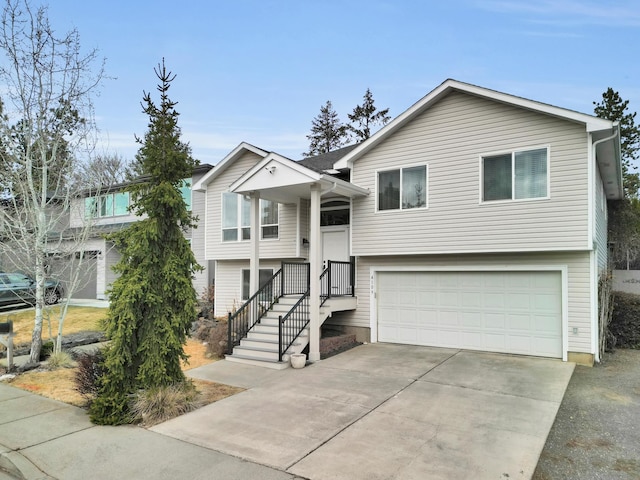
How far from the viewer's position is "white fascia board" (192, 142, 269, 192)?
13430 millimetres

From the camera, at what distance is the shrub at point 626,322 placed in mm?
10172

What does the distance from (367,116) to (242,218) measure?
21.0 metres

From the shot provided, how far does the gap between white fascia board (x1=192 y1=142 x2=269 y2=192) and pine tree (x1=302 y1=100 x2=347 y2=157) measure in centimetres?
1970

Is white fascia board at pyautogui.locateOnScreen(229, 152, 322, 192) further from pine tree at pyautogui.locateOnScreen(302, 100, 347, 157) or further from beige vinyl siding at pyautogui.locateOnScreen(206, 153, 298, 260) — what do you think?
pine tree at pyautogui.locateOnScreen(302, 100, 347, 157)

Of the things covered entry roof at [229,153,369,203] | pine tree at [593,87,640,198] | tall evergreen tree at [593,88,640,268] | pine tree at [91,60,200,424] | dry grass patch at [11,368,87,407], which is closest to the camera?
pine tree at [91,60,200,424]

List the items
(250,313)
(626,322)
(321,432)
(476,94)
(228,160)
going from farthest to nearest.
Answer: (228,160)
(250,313)
(626,322)
(476,94)
(321,432)

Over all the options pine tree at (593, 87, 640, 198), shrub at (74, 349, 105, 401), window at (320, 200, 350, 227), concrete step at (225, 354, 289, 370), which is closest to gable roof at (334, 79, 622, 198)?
window at (320, 200, 350, 227)

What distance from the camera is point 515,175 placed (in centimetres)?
896

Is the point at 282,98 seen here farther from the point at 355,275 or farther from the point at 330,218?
the point at 355,275

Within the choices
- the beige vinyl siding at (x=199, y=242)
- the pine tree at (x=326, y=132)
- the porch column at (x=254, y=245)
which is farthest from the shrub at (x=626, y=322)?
the pine tree at (x=326, y=132)

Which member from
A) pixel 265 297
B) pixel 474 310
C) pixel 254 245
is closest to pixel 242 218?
pixel 254 245

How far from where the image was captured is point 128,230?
6227mm

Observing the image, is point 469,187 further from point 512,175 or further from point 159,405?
point 159,405

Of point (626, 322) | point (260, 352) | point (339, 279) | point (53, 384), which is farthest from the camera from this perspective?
point (339, 279)
